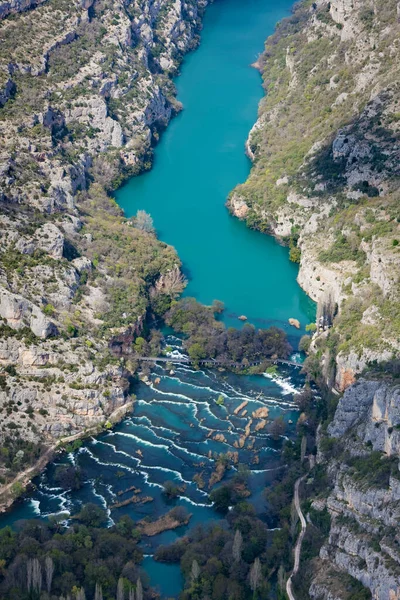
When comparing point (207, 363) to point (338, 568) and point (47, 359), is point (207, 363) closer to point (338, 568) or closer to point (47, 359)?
point (47, 359)

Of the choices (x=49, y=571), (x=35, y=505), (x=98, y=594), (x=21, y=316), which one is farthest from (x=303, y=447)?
(x=21, y=316)

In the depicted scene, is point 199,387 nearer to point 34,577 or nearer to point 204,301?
point 204,301

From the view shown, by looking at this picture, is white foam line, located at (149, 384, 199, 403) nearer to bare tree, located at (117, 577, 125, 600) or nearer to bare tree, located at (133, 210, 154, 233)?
bare tree, located at (133, 210, 154, 233)

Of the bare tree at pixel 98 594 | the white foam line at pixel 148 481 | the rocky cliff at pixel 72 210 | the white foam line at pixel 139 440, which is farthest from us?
the rocky cliff at pixel 72 210

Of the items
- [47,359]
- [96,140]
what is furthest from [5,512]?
[96,140]

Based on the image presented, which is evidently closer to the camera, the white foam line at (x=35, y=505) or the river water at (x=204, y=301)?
the white foam line at (x=35, y=505)

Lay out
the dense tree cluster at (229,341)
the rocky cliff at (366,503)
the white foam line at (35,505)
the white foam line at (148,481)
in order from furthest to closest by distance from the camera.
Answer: the dense tree cluster at (229,341) → the white foam line at (148,481) → the white foam line at (35,505) → the rocky cliff at (366,503)

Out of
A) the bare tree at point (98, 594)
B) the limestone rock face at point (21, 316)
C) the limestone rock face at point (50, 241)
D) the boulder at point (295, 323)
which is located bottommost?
the bare tree at point (98, 594)

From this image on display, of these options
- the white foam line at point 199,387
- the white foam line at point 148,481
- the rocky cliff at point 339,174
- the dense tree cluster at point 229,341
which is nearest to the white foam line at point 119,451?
the white foam line at point 148,481

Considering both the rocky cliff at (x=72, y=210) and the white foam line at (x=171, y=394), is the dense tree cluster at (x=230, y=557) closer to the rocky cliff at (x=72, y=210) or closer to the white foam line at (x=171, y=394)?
the rocky cliff at (x=72, y=210)
